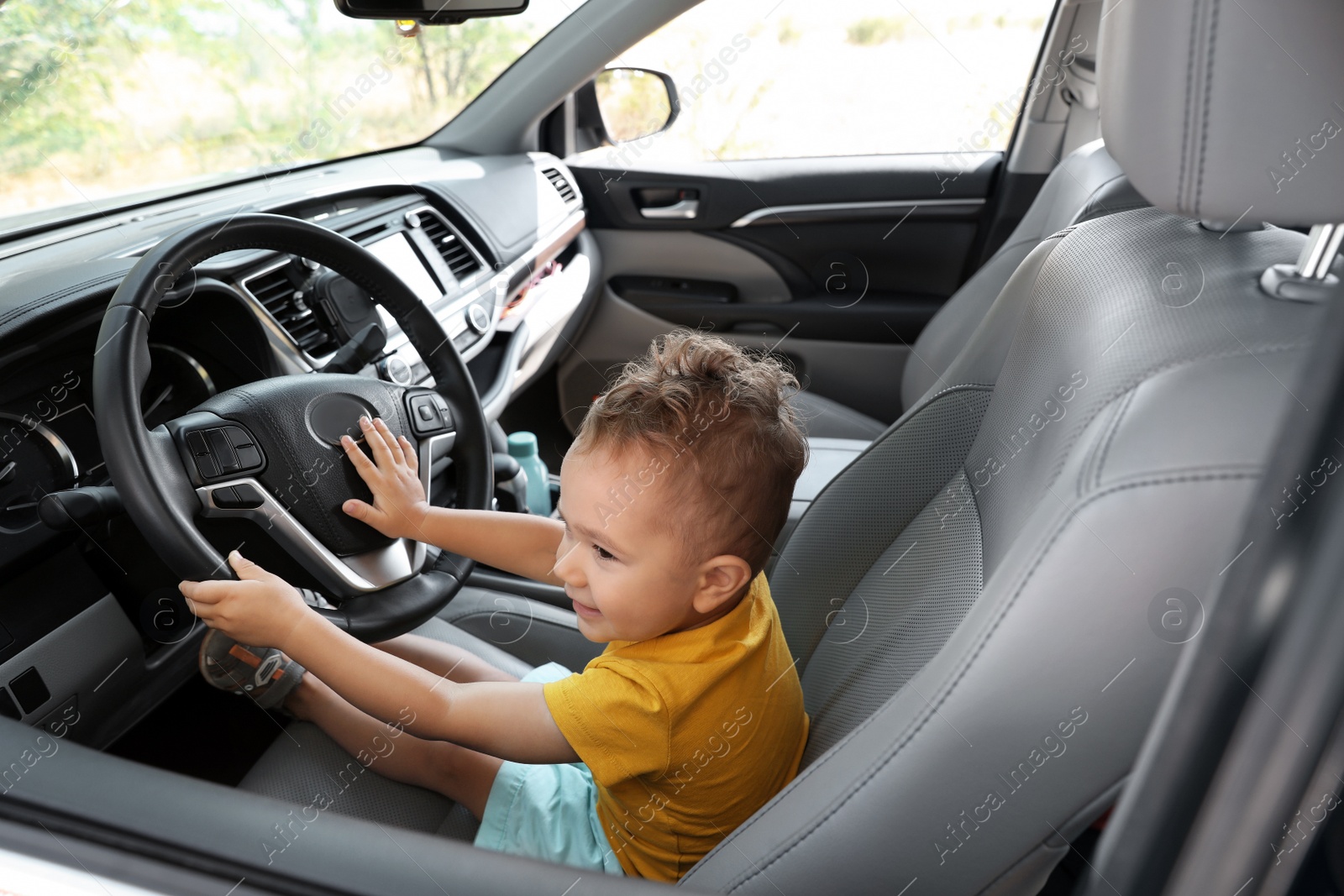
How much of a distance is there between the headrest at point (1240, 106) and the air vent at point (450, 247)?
1.29 meters

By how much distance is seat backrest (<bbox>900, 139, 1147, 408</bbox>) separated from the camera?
4.48ft

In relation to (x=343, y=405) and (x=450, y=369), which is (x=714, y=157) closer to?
(x=450, y=369)

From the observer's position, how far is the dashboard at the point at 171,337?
91 centimetres

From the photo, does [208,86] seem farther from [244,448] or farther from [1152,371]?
A: [1152,371]

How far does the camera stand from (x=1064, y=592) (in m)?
0.59

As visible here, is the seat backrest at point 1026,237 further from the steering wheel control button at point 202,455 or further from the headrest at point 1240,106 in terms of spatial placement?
the steering wheel control button at point 202,455

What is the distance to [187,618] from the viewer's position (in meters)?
1.04

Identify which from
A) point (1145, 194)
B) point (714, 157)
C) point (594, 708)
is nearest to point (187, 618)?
point (594, 708)

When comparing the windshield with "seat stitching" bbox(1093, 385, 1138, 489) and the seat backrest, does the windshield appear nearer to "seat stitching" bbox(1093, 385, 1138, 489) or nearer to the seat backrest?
the seat backrest

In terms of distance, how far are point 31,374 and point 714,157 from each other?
1689 millimetres

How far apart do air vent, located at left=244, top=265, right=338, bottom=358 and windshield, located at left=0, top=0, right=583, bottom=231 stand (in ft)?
1.77

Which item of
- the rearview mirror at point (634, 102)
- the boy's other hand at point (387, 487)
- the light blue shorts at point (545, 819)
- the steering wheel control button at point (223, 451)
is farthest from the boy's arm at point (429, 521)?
the rearview mirror at point (634, 102)

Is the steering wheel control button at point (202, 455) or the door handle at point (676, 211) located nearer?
the steering wheel control button at point (202, 455)

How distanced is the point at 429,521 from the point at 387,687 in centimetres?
28
